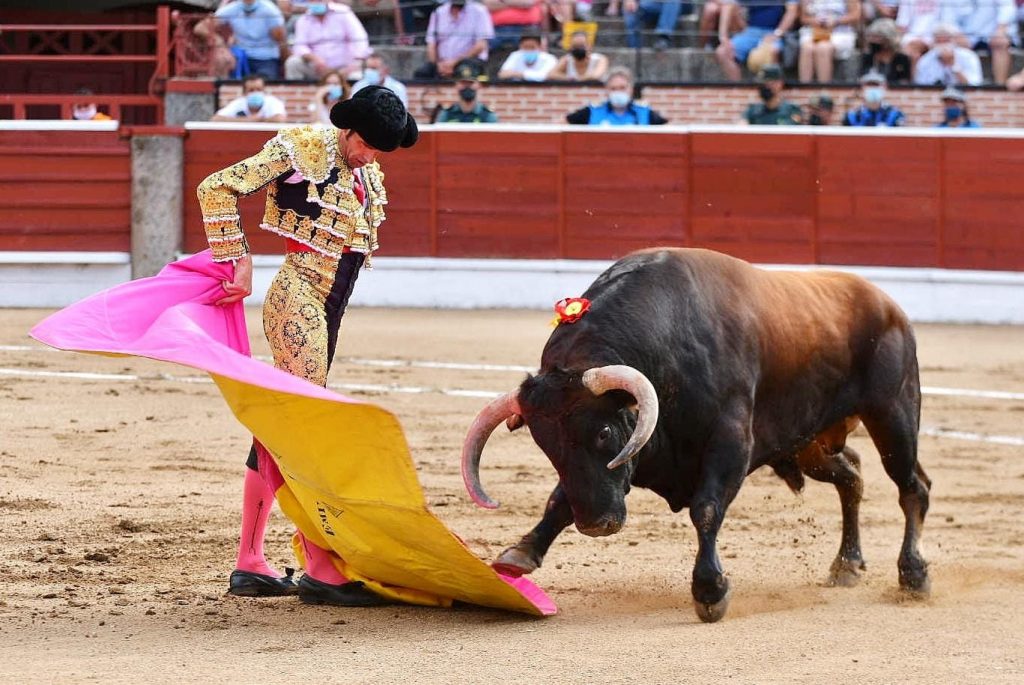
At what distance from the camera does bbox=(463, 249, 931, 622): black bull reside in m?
3.69

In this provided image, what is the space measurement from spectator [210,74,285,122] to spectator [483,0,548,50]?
5.96 feet

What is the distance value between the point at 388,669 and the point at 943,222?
8401mm

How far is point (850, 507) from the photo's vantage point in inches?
184

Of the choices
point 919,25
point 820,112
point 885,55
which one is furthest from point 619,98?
point 919,25

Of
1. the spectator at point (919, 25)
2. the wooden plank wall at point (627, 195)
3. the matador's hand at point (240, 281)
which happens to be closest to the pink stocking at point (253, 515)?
the matador's hand at point (240, 281)

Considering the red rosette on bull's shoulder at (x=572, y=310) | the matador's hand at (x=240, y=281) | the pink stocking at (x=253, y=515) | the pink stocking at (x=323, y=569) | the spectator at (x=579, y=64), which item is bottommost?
the pink stocking at (x=323, y=569)

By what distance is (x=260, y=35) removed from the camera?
39.2ft

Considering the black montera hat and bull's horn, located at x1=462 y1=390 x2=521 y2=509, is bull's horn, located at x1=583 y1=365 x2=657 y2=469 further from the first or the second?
the black montera hat

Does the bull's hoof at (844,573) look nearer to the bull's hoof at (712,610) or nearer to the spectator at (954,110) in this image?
the bull's hoof at (712,610)

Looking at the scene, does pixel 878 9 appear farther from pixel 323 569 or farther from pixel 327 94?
pixel 323 569

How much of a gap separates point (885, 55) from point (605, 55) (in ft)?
6.50

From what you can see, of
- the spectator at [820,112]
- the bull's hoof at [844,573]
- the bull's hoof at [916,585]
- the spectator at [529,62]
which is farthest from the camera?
the spectator at [529,62]

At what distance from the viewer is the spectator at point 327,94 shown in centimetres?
1096

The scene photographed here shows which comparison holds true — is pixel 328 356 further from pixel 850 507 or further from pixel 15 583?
pixel 850 507
